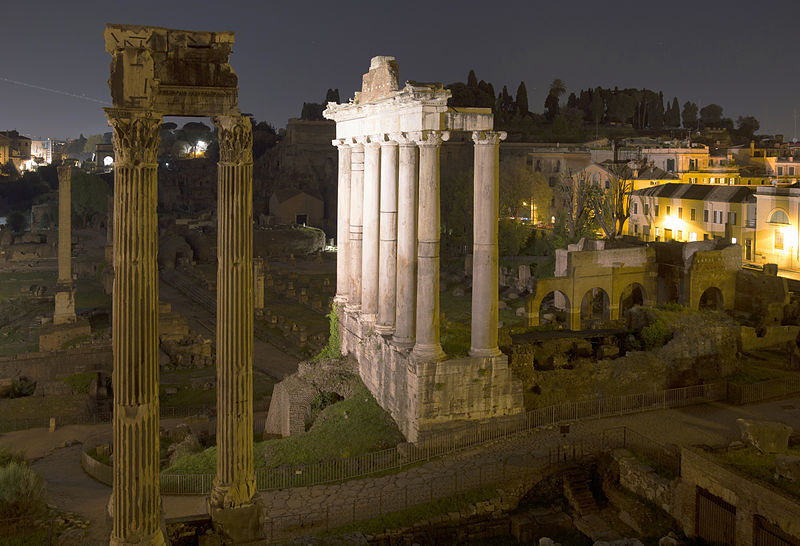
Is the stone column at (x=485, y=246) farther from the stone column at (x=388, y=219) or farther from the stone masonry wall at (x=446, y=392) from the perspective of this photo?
the stone column at (x=388, y=219)

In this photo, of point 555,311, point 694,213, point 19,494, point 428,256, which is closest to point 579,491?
point 428,256

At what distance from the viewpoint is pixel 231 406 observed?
39.9ft

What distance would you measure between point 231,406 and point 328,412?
27.1 feet

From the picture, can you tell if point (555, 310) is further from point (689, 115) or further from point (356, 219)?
point (689, 115)

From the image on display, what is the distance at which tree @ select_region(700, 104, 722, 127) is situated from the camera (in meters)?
128

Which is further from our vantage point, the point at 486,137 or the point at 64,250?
the point at 64,250

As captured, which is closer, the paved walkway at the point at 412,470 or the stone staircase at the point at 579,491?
the paved walkway at the point at 412,470

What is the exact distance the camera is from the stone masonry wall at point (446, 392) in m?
17.8

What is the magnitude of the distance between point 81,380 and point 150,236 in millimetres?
19921

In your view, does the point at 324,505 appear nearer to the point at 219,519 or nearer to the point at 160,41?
the point at 219,519

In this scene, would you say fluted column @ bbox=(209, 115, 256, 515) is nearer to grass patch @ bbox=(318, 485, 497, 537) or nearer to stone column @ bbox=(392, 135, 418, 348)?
grass patch @ bbox=(318, 485, 497, 537)

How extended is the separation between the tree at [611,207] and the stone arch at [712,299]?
1433 cm

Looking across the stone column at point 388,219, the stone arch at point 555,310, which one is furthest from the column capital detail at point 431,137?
the stone arch at point 555,310

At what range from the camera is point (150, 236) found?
10.6m
